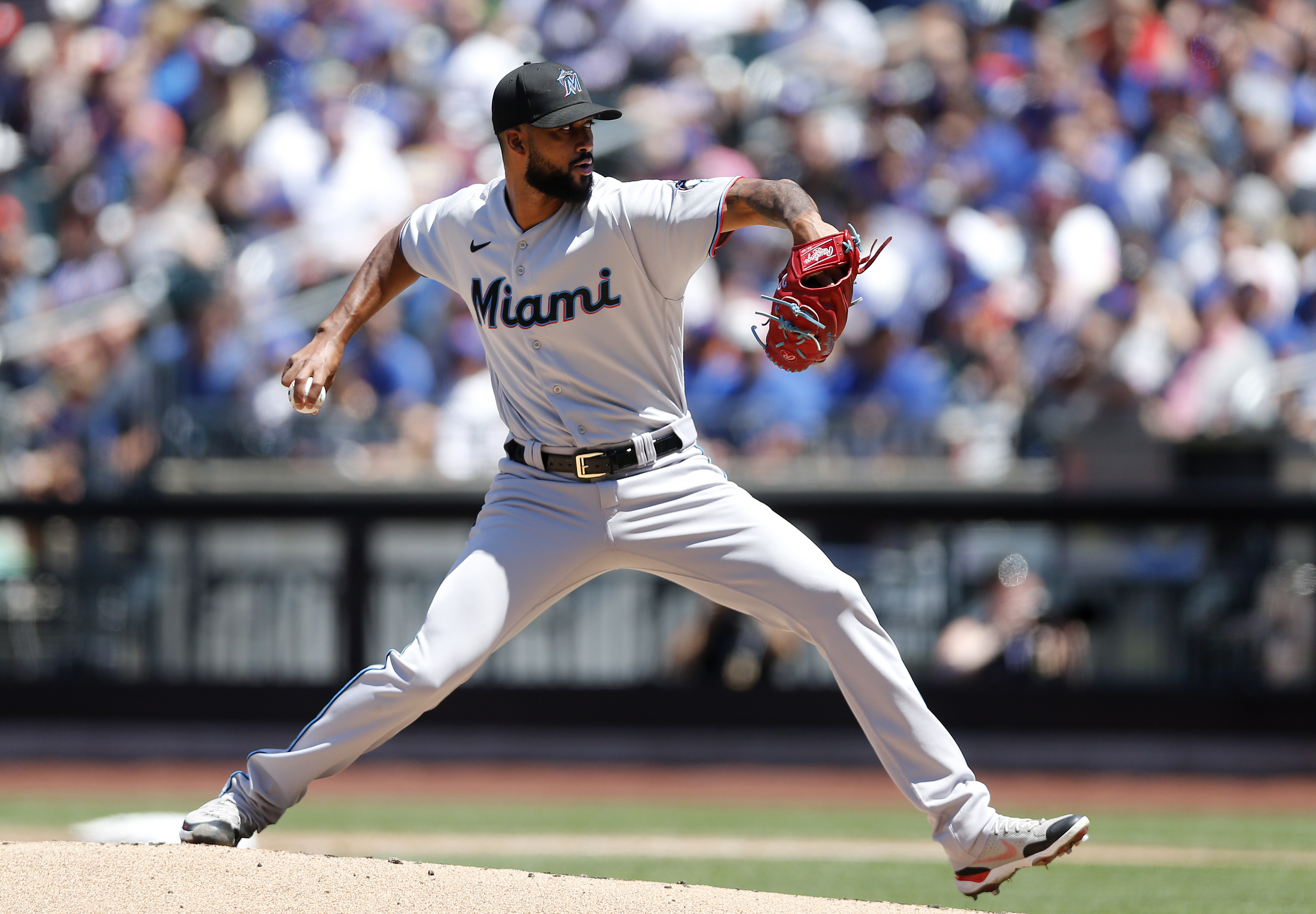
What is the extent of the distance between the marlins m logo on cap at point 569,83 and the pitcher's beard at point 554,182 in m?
0.16

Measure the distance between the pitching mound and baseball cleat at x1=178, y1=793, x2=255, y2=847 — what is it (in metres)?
0.05

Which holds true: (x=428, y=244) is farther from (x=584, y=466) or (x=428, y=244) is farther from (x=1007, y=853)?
(x=1007, y=853)

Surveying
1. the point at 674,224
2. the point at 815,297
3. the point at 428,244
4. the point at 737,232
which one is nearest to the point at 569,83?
the point at 674,224

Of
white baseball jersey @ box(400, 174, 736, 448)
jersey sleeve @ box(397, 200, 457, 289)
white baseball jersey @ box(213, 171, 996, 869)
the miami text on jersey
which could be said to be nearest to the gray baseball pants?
white baseball jersey @ box(213, 171, 996, 869)

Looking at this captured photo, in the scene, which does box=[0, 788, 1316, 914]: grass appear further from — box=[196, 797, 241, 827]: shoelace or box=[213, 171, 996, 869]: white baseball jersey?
box=[196, 797, 241, 827]: shoelace

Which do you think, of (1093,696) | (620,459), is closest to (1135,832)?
(1093,696)

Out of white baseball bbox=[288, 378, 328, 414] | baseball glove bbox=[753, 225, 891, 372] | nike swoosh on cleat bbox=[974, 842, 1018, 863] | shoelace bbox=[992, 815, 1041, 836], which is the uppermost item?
baseball glove bbox=[753, 225, 891, 372]

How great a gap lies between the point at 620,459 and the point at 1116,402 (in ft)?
15.3

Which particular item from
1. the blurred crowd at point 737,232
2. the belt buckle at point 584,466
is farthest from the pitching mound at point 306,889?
the blurred crowd at point 737,232

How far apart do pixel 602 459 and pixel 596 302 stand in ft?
1.20

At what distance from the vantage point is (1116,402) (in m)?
7.84

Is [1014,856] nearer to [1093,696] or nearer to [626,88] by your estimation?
[1093,696]

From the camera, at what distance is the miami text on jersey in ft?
12.4

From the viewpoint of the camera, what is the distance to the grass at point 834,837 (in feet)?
15.8
